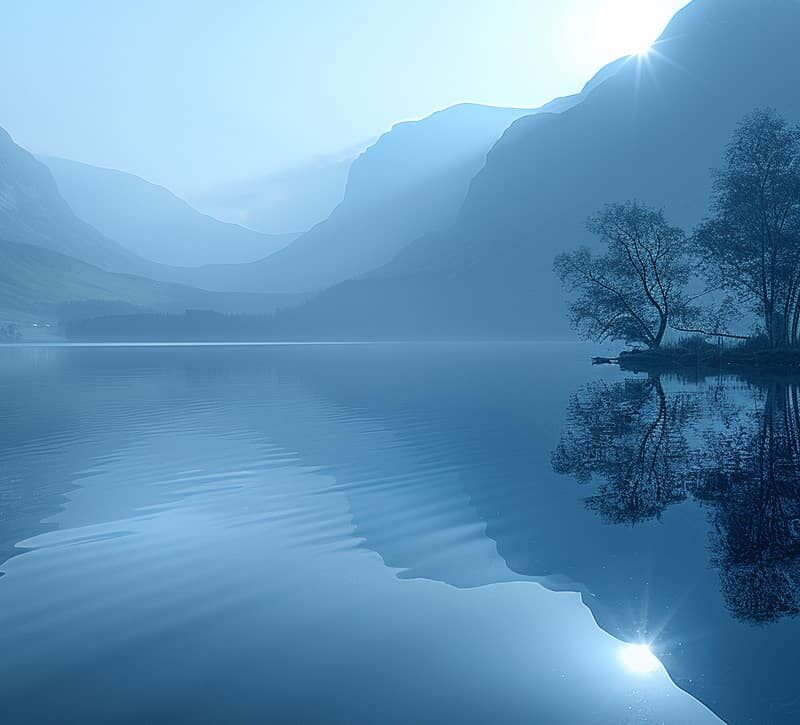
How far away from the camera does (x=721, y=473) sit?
18.2 meters

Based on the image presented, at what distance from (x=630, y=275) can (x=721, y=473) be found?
5362cm

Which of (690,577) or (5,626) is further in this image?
(690,577)

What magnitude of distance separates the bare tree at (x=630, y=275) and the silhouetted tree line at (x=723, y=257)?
103mm

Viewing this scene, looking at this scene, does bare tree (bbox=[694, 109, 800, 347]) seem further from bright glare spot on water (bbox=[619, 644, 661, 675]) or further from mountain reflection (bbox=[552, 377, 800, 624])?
bright glare spot on water (bbox=[619, 644, 661, 675])

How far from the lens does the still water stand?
759cm

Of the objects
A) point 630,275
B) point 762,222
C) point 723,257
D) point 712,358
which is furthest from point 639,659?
point 712,358

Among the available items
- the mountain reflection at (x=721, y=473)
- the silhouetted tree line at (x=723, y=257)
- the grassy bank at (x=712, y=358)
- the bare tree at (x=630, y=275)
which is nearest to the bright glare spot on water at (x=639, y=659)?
the mountain reflection at (x=721, y=473)

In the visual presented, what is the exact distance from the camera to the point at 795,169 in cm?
5522

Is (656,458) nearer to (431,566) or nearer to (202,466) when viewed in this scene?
(431,566)

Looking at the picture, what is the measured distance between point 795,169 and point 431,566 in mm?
57754

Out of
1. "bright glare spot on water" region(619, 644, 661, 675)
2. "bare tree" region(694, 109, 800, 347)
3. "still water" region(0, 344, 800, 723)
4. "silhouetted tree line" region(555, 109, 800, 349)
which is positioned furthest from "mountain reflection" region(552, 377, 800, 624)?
"silhouetted tree line" region(555, 109, 800, 349)

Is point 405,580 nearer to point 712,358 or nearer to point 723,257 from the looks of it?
point 723,257

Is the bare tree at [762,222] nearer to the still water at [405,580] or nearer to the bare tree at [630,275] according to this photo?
the bare tree at [630,275]

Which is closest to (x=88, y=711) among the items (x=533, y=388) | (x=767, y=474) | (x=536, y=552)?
(x=536, y=552)
